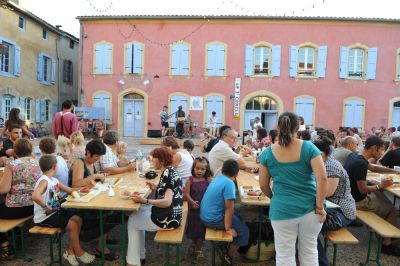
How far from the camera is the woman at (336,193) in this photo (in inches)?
131

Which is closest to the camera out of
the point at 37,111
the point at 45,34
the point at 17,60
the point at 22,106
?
the point at 17,60

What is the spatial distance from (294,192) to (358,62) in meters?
16.9

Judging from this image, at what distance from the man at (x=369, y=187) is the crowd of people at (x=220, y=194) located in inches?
0.4

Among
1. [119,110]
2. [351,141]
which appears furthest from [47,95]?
[351,141]

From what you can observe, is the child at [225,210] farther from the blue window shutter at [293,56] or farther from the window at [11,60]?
the window at [11,60]

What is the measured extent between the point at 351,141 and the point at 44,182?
387cm

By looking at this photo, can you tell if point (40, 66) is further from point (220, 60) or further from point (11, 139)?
point (11, 139)

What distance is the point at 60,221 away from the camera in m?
3.57

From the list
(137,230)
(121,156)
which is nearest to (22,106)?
(121,156)

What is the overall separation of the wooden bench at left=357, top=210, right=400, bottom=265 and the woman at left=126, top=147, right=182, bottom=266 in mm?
2038

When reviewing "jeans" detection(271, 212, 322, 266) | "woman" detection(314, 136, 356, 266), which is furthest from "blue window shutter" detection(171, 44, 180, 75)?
"jeans" detection(271, 212, 322, 266)

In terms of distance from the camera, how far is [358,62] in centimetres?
1739

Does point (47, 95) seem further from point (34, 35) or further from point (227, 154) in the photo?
point (227, 154)

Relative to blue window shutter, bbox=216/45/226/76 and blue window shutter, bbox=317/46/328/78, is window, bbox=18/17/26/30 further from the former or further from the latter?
blue window shutter, bbox=317/46/328/78
